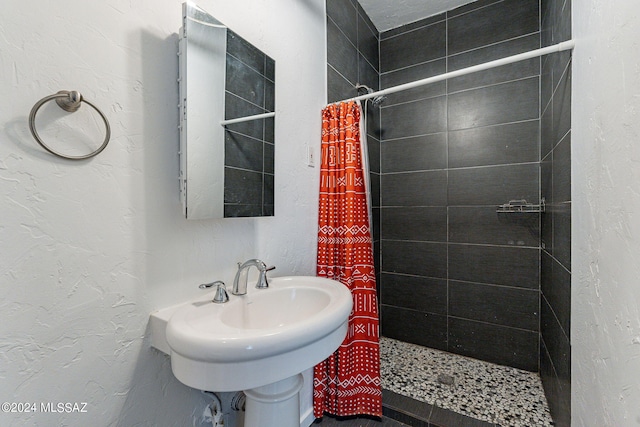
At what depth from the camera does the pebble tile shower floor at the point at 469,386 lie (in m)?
1.43

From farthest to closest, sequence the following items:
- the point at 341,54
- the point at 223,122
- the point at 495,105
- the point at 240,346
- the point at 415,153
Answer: the point at 415,153
the point at 495,105
the point at 341,54
the point at 223,122
the point at 240,346

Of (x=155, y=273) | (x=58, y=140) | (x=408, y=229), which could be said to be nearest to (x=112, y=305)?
(x=155, y=273)

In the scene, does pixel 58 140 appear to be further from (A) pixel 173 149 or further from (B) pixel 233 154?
(B) pixel 233 154

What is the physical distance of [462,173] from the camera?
2016mm

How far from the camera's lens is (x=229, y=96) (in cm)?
106

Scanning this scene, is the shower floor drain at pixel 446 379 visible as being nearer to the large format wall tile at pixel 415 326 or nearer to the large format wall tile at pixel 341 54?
the large format wall tile at pixel 415 326

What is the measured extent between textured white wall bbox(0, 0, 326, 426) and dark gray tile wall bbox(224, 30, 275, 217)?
0.11m

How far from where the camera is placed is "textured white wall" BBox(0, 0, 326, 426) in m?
0.60

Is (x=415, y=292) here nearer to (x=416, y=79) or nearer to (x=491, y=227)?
(x=491, y=227)

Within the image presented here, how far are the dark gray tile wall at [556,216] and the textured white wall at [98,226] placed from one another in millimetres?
1320

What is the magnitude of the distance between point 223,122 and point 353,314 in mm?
1103

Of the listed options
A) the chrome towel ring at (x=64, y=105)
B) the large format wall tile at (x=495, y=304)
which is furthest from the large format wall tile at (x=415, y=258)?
the chrome towel ring at (x=64, y=105)

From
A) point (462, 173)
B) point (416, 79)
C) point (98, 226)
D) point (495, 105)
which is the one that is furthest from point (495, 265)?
point (98, 226)

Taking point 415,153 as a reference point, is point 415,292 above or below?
below
